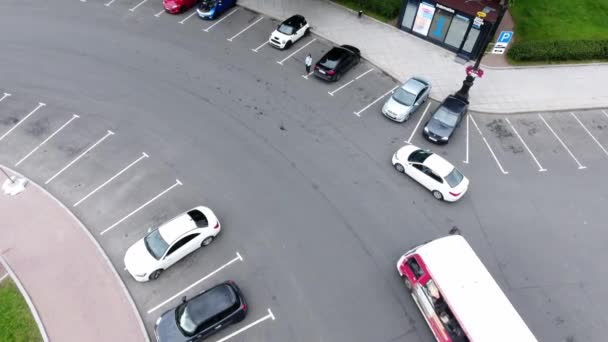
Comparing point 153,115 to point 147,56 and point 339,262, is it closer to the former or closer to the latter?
point 147,56

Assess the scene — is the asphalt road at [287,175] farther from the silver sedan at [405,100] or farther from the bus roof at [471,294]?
the bus roof at [471,294]

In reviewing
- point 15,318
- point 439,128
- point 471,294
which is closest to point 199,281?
point 15,318

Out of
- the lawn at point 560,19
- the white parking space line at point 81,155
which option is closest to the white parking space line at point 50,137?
the white parking space line at point 81,155

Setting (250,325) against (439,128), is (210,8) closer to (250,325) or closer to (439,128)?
(439,128)

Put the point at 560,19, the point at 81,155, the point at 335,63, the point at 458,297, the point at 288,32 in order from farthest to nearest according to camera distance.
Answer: the point at 560,19
the point at 288,32
the point at 335,63
the point at 81,155
the point at 458,297

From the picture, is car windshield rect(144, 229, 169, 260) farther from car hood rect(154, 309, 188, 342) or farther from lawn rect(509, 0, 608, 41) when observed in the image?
lawn rect(509, 0, 608, 41)

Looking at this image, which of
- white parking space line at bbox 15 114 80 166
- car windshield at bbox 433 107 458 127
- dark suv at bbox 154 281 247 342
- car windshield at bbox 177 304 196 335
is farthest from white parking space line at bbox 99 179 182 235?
car windshield at bbox 433 107 458 127

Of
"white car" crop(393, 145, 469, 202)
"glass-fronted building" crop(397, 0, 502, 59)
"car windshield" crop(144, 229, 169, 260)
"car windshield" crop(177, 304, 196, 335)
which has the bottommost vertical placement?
"car windshield" crop(177, 304, 196, 335)
